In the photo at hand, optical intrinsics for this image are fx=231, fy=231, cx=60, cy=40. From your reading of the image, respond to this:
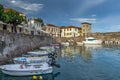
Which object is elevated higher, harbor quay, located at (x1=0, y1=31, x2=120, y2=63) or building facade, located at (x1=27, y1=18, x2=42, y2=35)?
building facade, located at (x1=27, y1=18, x2=42, y2=35)

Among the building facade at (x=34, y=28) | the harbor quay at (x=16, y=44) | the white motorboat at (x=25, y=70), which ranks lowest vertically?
the white motorboat at (x=25, y=70)

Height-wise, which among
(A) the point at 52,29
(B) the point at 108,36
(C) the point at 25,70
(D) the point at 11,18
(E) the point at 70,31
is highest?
(D) the point at 11,18

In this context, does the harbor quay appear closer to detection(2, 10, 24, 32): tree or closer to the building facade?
detection(2, 10, 24, 32): tree

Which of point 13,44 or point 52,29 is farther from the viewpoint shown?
point 52,29

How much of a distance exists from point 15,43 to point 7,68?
15465mm

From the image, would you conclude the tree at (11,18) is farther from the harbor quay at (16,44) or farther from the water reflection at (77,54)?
the water reflection at (77,54)

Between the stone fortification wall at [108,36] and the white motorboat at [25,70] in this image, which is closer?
the white motorboat at [25,70]

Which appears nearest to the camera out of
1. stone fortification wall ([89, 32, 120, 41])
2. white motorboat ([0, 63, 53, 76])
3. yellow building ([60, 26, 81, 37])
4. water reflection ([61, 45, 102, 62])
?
white motorboat ([0, 63, 53, 76])

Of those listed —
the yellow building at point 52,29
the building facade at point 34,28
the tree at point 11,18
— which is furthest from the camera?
the yellow building at point 52,29

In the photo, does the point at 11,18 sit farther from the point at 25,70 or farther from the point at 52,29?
the point at 52,29

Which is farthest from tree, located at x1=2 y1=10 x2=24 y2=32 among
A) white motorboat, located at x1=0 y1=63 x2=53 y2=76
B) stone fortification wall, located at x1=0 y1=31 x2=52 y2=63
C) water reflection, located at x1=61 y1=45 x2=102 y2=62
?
white motorboat, located at x1=0 y1=63 x2=53 y2=76

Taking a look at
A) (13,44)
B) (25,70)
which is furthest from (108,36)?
(25,70)

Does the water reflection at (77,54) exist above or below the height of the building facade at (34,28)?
below

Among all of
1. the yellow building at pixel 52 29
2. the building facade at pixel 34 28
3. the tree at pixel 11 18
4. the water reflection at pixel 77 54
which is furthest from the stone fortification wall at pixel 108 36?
the tree at pixel 11 18
